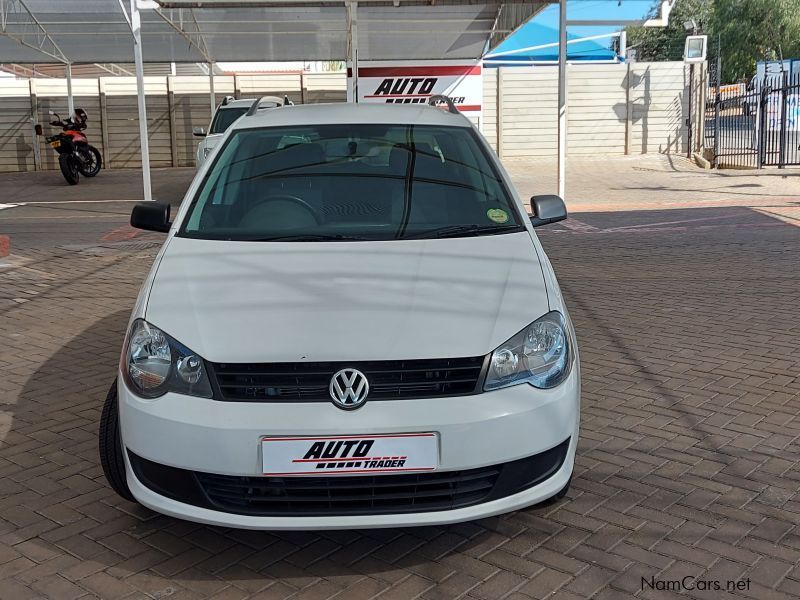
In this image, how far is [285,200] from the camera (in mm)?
4207

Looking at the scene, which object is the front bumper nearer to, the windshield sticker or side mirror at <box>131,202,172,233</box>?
the windshield sticker

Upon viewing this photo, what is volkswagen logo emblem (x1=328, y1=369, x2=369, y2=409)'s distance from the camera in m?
2.91

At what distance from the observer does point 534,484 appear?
3.08 meters

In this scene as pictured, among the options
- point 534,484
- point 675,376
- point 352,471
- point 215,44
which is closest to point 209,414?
point 352,471

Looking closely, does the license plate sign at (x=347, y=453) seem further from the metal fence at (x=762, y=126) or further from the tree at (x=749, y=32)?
the tree at (x=749, y=32)

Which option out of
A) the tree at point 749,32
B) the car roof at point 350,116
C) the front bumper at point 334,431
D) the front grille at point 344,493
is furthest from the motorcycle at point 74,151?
the tree at point 749,32

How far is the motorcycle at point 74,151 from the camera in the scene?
66.9ft

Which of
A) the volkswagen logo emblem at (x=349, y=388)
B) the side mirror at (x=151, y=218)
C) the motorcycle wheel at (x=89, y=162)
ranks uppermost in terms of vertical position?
the motorcycle wheel at (x=89, y=162)

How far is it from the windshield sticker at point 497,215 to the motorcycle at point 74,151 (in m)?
18.0

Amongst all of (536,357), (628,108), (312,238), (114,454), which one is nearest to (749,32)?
(628,108)

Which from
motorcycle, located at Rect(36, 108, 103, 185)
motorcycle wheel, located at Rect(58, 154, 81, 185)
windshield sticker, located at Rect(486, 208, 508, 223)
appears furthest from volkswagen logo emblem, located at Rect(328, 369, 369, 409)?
motorcycle wheel, located at Rect(58, 154, 81, 185)

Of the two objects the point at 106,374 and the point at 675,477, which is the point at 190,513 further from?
the point at 106,374

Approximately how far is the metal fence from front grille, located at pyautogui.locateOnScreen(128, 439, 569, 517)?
61.0 feet

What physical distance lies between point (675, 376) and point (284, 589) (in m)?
3.13
